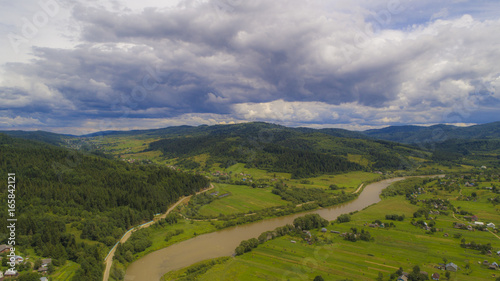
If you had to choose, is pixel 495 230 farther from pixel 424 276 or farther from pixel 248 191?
pixel 248 191

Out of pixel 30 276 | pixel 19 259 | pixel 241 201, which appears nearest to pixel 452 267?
pixel 241 201

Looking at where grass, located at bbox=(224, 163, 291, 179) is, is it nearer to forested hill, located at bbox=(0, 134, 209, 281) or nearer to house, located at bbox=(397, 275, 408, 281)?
forested hill, located at bbox=(0, 134, 209, 281)

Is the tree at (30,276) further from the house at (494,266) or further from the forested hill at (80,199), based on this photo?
the house at (494,266)

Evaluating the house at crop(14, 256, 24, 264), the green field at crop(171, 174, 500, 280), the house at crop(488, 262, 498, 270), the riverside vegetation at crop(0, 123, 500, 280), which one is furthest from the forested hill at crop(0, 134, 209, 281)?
the house at crop(488, 262, 498, 270)

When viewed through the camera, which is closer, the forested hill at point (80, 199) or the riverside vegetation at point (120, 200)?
the forested hill at point (80, 199)

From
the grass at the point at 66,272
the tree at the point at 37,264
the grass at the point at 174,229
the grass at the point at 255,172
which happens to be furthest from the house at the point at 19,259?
the grass at the point at 255,172

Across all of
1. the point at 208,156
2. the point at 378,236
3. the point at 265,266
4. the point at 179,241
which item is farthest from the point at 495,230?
the point at 208,156
